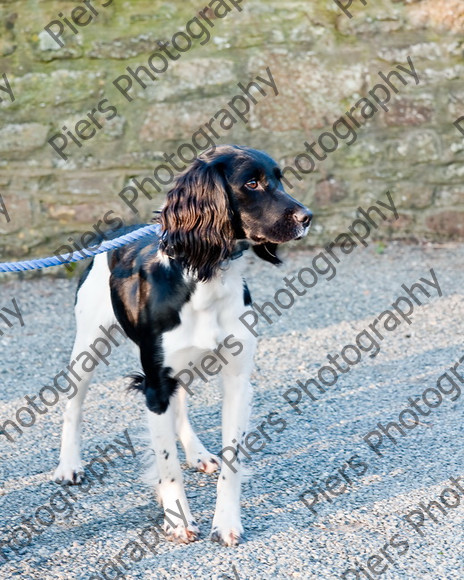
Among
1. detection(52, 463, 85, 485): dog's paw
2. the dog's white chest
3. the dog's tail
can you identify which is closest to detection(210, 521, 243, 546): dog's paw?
the dog's tail

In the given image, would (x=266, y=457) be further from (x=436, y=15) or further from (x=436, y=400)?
(x=436, y=15)

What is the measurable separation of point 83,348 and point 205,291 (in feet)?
2.69

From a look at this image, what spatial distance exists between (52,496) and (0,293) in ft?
9.95

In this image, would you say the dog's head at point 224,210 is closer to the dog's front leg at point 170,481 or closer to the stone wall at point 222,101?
the dog's front leg at point 170,481

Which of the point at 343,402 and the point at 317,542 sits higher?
the point at 317,542

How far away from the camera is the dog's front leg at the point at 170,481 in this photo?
2.83 meters

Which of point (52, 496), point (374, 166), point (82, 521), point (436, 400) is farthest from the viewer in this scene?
point (374, 166)

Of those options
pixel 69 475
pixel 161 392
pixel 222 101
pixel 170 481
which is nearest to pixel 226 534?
pixel 170 481

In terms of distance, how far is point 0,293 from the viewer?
598 cm

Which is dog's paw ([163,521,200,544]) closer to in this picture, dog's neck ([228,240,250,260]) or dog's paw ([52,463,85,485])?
dog's paw ([52,463,85,485])

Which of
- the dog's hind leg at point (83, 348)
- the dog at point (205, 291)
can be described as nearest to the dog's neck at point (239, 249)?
the dog at point (205, 291)

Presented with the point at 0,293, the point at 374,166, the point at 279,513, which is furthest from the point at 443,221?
the point at 279,513

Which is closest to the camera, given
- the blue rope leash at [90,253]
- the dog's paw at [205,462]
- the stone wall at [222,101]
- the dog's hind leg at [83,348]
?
the blue rope leash at [90,253]

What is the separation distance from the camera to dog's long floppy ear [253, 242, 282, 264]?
2.84m
